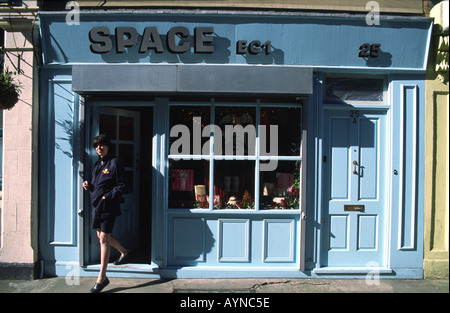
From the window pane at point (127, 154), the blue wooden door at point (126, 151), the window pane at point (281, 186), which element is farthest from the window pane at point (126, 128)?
the window pane at point (281, 186)

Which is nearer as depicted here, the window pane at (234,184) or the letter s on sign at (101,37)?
the letter s on sign at (101,37)

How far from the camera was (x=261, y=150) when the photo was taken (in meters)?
5.12

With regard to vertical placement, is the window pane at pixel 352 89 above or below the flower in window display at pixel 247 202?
above

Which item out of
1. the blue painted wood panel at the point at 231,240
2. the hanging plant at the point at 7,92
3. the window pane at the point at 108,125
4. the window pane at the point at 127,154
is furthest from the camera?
the window pane at the point at 127,154

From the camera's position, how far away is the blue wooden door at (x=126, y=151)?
5371 mm

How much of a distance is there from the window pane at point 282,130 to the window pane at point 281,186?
214 mm

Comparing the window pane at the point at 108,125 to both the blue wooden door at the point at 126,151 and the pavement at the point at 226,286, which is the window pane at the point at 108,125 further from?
the pavement at the point at 226,286

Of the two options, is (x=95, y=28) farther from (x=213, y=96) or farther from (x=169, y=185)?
(x=169, y=185)

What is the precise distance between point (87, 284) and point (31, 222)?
1.23 m

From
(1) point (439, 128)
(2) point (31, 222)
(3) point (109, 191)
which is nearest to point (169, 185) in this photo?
(3) point (109, 191)

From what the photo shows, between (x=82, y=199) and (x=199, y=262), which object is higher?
(x=82, y=199)

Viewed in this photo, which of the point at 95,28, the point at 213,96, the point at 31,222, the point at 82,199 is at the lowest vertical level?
the point at 31,222
